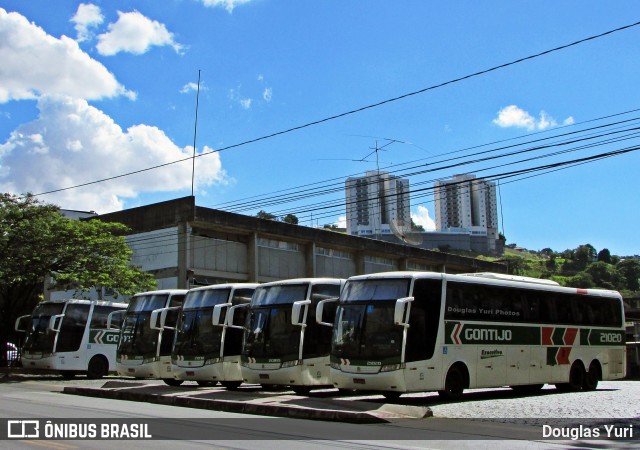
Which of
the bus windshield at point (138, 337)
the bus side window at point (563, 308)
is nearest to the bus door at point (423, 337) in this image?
the bus side window at point (563, 308)

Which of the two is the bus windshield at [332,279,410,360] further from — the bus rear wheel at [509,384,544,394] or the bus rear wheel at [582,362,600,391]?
the bus rear wheel at [582,362,600,391]

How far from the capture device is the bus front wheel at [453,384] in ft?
53.8

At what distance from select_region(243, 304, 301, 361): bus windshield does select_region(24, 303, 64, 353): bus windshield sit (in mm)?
12280

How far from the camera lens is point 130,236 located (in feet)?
135

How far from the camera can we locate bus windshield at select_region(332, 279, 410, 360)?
15430mm

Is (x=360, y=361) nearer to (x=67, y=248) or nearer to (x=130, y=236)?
(x=67, y=248)

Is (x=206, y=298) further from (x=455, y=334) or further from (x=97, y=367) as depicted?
(x=97, y=367)

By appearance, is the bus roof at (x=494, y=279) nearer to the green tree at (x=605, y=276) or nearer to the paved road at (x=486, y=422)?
the paved road at (x=486, y=422)

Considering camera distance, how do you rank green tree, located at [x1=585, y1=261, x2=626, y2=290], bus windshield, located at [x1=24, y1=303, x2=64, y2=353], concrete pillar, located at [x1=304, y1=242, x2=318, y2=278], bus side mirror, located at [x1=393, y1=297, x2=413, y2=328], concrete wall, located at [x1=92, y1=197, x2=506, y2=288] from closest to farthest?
bus side mirror, located at [x1=393, y1=297, x2=413, y2=328] → bus windshield, located at [x1=24, y1=303, x2=64, y2=353] → concrete wall, located at [x1=92, y1=197, x2=506, y2=288] → concrete pillar, located at [x1=304, y1=242, x2=318, y2=278] → green tree, located at [x1=585, y1=261, x2=626, y2=290]

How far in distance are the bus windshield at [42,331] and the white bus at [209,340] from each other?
28.0 ft

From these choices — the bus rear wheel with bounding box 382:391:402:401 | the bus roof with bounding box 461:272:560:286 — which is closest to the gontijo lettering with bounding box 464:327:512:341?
the bus roof with bounding box 461:272:560:286

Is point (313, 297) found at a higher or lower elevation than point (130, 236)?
lower

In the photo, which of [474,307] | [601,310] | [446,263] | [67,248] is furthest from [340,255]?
[474,307]

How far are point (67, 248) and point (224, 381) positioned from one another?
11876 mm
